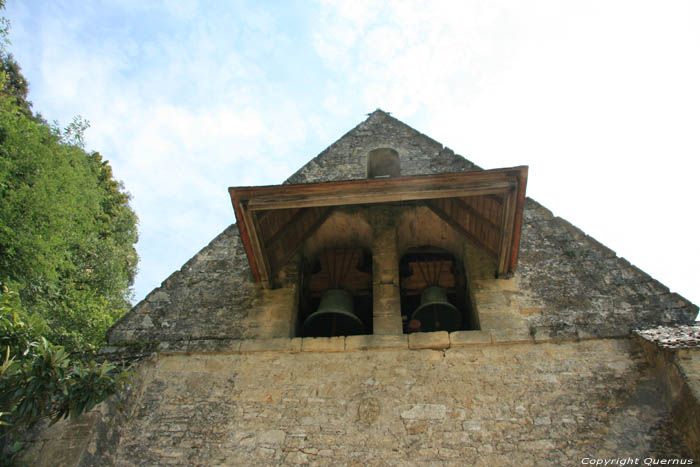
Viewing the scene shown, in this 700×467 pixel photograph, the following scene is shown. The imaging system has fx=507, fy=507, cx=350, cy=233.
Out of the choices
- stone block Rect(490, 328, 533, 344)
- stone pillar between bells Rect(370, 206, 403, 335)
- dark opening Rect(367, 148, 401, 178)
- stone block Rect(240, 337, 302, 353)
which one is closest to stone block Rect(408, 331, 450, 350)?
stone pillar between bells Rect(370, 206, 403, 335)

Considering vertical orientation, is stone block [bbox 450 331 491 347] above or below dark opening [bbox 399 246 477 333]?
below

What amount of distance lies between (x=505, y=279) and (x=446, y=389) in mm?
1601

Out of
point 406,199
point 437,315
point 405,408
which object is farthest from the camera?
point 437,315

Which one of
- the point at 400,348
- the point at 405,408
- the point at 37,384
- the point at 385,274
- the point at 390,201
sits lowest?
the point at 37,384

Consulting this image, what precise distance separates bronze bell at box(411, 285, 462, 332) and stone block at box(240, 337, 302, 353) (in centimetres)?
134

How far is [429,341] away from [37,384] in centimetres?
314

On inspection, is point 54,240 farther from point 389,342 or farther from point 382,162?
point 389,342

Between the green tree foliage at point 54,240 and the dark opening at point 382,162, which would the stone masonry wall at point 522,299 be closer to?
the dark opening at point 382,162

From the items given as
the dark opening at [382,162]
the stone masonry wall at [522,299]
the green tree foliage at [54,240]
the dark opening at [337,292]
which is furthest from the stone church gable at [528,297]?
the green tree foliage at [54,240]

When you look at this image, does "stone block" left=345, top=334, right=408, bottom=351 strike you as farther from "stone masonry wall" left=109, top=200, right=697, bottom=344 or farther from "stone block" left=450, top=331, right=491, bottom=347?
"stone masonry wall" left=109, top=200, right=697, bottom=344

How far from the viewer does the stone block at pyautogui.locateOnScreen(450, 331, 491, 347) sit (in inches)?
182

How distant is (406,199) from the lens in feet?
16.3

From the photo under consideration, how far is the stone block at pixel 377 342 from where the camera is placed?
4.64 m

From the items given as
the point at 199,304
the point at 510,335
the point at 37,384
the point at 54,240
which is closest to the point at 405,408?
the point at 510,335
